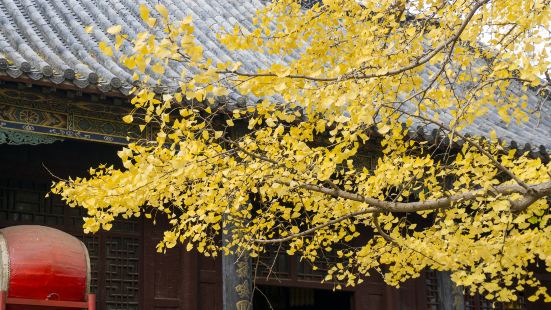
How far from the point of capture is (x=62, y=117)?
8391 mm

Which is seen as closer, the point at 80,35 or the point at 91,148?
the point at 91,148

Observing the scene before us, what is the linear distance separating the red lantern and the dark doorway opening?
18.0 ft

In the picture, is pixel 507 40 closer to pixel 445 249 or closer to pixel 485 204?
pixel 485 204

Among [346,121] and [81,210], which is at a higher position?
[346,121]

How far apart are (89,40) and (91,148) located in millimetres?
1244

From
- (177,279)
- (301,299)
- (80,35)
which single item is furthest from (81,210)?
(301,299)

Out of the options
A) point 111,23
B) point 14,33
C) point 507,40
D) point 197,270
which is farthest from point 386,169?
point 111,23

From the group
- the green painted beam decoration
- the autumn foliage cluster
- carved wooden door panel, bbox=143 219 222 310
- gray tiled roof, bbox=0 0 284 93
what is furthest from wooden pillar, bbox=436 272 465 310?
the green painted beam decoration

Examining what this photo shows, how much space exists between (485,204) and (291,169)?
6.36 ft

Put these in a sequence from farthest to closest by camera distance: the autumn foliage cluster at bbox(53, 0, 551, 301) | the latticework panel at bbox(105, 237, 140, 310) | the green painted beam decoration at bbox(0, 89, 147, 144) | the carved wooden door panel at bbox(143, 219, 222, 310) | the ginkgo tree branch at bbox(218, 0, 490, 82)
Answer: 1. the carved wooden door panel at bbox(143, 219, 222, 310)
2. the latticework panel at bbox(105, 237, 140, 310)
3. the green painted beam decoration at bbox(0, 89, 147, 144)
4. the autumn foliage cluster at bbox(53, 0, 551, 301)
5. the ginkgo tree branch at bbox(218, 0, 490, 82)

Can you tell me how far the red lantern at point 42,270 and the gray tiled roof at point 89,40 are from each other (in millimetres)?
1360

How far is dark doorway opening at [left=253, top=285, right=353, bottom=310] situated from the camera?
13.3 meters

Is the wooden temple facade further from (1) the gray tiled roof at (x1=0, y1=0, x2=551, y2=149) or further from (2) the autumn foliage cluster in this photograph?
(2) the autumn foliage cluster

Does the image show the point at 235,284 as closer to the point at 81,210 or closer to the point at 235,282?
the point at 235,282
